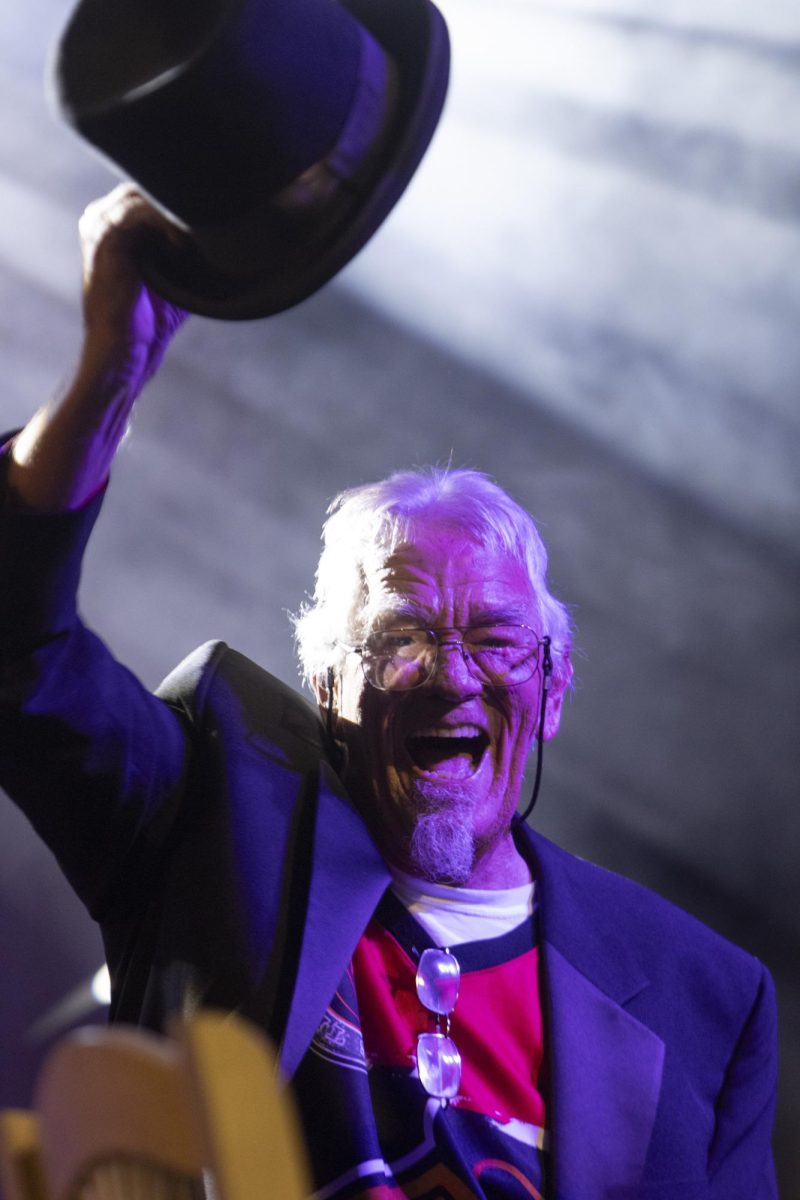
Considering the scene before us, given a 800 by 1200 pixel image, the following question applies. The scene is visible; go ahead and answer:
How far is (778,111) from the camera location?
9.71ft

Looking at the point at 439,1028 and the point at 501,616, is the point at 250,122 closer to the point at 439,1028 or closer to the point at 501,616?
the point at 501,616

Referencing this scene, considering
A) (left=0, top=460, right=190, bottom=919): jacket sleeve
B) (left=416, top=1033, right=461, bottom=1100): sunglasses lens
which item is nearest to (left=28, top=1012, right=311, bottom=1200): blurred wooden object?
(left=0, top=460, right=190, bottom=919): jacket sleeve

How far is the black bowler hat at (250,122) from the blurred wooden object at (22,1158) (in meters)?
0.77

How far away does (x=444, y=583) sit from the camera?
1928 millimetres

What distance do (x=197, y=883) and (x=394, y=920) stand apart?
0.30 m

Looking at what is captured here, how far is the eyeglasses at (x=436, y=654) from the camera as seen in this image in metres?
1.88

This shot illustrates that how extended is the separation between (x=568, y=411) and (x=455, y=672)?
145 centimetres

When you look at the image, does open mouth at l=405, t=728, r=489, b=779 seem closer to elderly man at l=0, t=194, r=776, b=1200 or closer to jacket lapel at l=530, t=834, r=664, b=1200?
elderly man at l=0, t=194, r=776, b=1200

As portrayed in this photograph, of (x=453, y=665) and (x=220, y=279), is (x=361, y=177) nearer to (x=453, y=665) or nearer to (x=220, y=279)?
(x=220, y=279)

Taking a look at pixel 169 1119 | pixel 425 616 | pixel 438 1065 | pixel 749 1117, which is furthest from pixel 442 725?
pixel 169 1119

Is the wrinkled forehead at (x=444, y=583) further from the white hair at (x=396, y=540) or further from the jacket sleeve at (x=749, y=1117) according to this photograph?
the jacket sleeve at (x=749, y=1117)

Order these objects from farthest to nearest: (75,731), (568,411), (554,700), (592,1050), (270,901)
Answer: (568,411)
(554,700)
(592,1050)
(270,901)
(75,731)

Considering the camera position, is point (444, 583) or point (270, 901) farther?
point (444, 583)

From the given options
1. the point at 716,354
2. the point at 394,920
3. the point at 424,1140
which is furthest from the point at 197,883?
the point at 716,354
